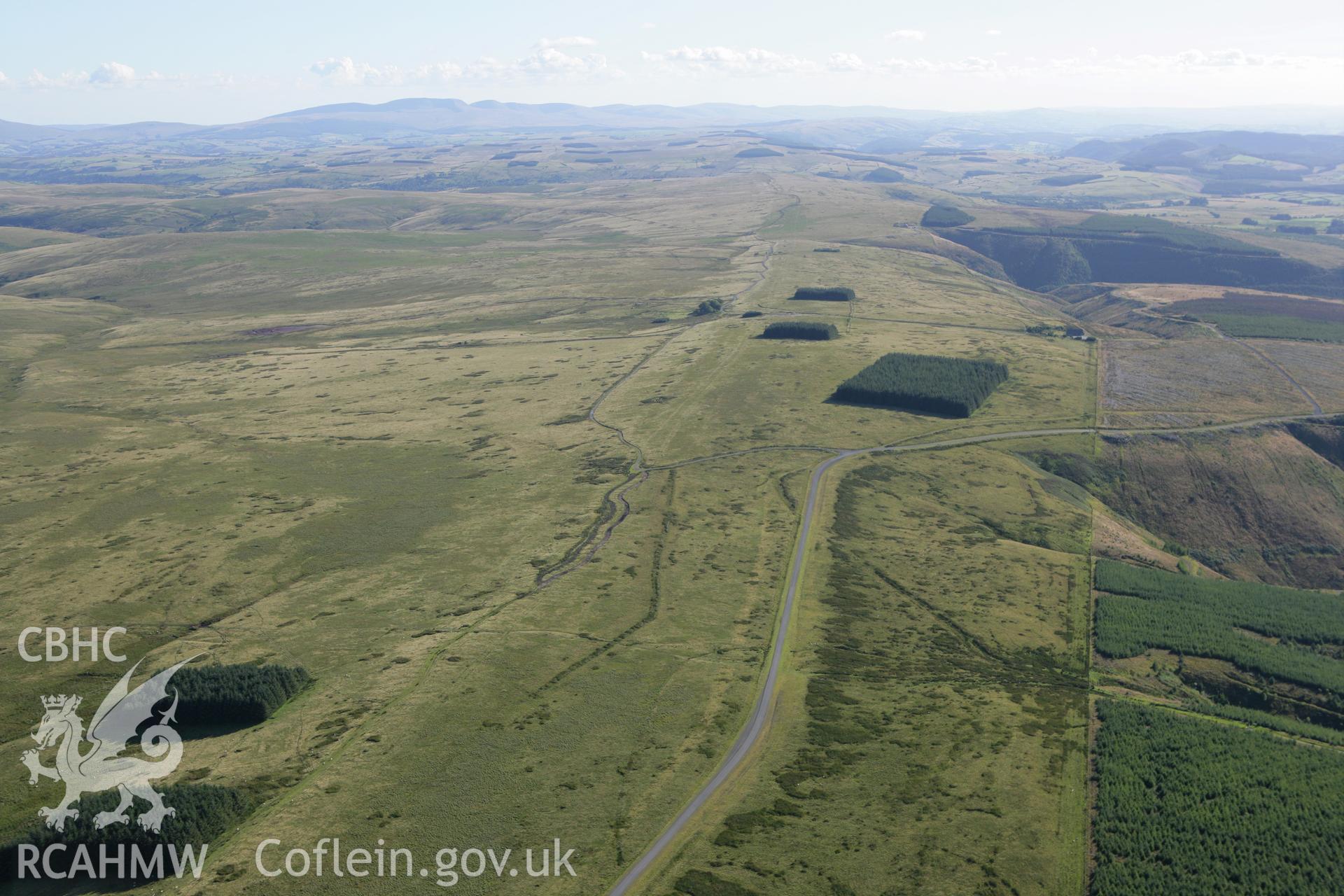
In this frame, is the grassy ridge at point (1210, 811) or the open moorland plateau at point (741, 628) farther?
the open moorland plateau at point (741, 628)

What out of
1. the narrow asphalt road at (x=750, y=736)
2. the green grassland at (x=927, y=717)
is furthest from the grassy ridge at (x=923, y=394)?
the narrow asphalt road at (x=750, y=736)

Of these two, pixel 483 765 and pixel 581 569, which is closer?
pixel 483 765

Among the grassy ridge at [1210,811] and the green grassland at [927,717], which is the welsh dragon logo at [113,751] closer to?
the green grassland at [927,717]

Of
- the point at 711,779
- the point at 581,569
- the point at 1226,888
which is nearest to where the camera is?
the point at 1226,888

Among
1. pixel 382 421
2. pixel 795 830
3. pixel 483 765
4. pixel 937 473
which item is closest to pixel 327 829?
pixel 483 765

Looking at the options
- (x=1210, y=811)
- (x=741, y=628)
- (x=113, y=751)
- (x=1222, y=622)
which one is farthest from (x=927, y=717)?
(x=113, y=751)

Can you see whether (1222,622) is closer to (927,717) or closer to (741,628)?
(927,717)

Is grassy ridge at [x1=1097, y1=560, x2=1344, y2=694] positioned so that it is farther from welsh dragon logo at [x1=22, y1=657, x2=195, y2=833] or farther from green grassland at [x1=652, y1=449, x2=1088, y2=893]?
welsh dragon logo at [x1=22, y1=657, x2=195, y2=833]

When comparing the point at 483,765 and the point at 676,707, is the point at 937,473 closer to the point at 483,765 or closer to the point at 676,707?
the point at 676,707
